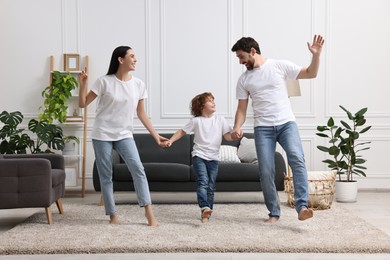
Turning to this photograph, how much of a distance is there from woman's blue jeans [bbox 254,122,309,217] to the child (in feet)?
0.90

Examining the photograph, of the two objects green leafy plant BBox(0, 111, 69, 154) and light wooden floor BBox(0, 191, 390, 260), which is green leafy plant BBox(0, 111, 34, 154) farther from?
light wooden floor BBox(0, 191, 390, 260)

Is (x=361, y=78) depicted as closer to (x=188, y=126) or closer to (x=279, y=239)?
(x=188, y=126)

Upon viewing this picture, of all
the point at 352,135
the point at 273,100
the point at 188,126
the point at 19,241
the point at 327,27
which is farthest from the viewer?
the point at 327,27

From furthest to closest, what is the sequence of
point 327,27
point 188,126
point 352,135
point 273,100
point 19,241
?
point 327,27 < point 352,135 < point 188,126 < point 273,100 < point 19,241

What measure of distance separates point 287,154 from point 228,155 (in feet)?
5.94

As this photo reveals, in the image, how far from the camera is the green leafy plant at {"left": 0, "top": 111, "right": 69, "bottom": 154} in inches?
253

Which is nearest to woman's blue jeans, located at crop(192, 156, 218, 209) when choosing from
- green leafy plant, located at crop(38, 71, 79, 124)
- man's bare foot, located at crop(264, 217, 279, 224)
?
man's bare foot, located at crop(264, 217, 279, 224)

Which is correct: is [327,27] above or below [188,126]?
above

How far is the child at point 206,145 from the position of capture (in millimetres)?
4629

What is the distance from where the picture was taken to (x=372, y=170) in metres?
6.98

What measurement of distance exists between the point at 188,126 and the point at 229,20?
2.61 m

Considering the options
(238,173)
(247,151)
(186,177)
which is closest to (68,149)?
(186,177)

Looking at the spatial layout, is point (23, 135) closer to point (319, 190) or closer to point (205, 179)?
point (205, 179)

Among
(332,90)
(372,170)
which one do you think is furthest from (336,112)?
(372,170)
